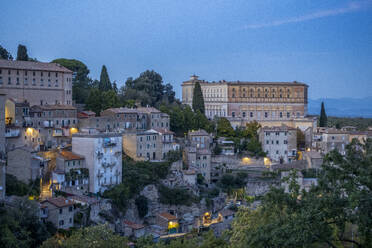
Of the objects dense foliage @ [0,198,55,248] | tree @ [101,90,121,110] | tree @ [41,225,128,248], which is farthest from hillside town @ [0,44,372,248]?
tree @ [41,225,128,248]

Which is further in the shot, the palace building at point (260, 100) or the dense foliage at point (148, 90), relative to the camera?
the palace building at point (260, 100)

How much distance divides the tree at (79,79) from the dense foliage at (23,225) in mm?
26304

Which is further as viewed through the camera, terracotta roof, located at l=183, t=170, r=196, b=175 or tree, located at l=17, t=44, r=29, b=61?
tree, located at l=17, t=44, r=29, b=61

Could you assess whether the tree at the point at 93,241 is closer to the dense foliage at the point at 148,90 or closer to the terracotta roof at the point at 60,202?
the terracotta roof at the point at 60,202

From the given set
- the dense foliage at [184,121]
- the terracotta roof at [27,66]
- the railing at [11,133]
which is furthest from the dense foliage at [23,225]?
the dense foliage at [184,121]

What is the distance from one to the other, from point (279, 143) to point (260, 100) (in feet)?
55.6

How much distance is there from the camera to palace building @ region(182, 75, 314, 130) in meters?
69.1

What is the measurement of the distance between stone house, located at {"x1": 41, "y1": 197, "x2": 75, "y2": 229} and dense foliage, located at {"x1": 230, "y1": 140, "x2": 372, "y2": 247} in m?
16.4

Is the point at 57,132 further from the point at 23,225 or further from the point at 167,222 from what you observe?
the point at 23,225

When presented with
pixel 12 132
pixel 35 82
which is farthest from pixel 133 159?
pixel 35 82

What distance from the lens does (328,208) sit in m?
17.7

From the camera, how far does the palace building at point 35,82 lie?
45312 millimetres

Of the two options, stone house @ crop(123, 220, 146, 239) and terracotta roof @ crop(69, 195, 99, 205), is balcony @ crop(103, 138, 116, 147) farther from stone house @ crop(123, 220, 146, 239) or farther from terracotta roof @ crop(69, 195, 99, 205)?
stone house @ crop(123, 220, 146, 239)

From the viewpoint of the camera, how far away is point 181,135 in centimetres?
5491
